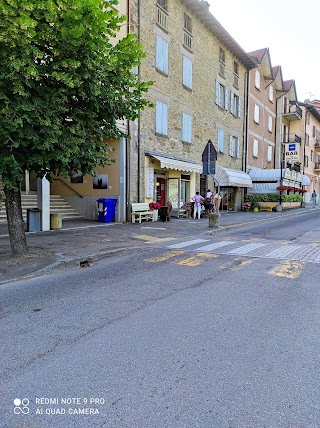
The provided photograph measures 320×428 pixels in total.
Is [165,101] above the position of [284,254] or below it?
above

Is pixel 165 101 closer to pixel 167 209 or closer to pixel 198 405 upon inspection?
pixel 167 209

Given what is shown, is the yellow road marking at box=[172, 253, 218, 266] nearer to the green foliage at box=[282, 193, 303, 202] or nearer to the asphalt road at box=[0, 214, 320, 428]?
the asphalt road at box=[0, 214, 320, 428]

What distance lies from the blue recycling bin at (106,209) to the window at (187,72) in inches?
339

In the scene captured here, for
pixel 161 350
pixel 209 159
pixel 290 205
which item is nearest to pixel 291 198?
pixel 290 205

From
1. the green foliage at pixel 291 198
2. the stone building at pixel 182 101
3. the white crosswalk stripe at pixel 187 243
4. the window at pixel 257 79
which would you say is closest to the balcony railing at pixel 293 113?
the window at pixel 257 79

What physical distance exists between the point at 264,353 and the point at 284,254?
18.3 ft

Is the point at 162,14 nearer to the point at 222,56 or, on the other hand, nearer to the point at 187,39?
the point at 187,39

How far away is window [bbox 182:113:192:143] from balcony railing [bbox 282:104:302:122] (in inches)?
823

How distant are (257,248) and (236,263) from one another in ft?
7.48

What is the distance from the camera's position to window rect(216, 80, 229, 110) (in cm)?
2317

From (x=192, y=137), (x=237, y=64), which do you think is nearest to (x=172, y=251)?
(x=192, y=137)

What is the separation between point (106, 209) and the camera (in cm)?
1493

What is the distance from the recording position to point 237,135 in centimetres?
2662

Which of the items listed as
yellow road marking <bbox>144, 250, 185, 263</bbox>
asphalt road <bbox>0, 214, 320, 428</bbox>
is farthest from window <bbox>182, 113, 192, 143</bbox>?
asphalt road <bbox>0, 214, 320, 428</bbox>
